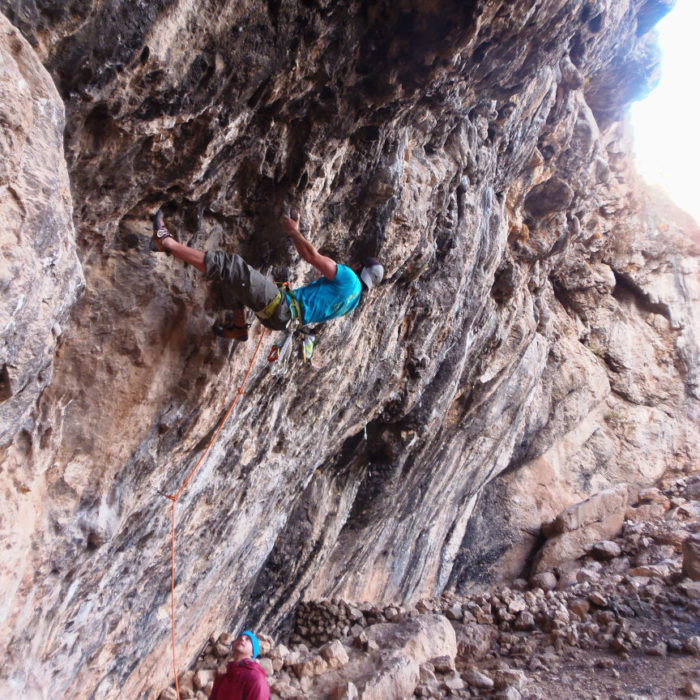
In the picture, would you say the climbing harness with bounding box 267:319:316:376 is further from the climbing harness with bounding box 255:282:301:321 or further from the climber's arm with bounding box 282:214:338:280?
the climber's arm with bounding box 282:214:338:280

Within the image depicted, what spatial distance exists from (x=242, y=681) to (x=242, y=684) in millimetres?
18

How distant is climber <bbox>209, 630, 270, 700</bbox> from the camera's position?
3.78 metres

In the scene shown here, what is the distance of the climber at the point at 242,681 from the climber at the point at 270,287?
235 cm

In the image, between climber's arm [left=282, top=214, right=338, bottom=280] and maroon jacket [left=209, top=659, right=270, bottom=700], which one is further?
maroon jacket [left=209, top=659, right=270, bottom=700]

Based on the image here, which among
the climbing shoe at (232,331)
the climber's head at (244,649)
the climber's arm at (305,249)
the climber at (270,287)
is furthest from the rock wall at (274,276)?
the climber's head at (244,649)

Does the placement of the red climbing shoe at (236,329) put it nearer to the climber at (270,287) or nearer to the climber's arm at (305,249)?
the climber at (270,287)

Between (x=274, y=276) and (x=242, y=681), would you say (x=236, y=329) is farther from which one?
(x=242, y=681)

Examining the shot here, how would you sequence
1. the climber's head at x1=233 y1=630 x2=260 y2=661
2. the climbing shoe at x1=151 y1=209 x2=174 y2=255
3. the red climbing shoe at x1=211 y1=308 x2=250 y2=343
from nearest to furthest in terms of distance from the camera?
1. the climbing shoe at x1=151 y1=209 x2=174 y2=255
2. the red climbing shoe at x1=211 y1=308 x2=250 y2=343
3. the climber's head at x1=233 y1=630 x2=260 y2=661

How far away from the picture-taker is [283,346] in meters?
4.33

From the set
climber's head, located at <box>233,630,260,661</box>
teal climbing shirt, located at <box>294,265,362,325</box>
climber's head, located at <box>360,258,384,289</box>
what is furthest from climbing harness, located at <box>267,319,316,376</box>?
climber's head, located at <box>233,630,260,661</box>

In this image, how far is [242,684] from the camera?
3811mm

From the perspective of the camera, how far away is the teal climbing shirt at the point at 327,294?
3.90 meters

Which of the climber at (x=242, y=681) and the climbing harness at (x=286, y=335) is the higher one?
the climbing harness at (x=286, y=335)

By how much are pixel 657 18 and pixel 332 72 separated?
27.2 ft
